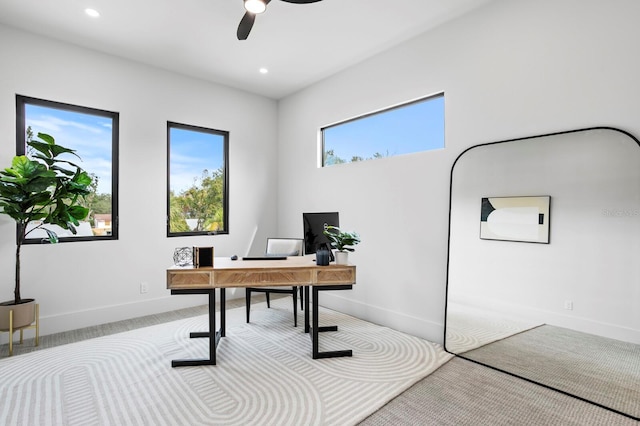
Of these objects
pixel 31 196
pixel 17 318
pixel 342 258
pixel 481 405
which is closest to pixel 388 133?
pixel 342 258

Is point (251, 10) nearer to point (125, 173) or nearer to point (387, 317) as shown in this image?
point (125, 173)

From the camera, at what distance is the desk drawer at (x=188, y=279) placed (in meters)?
2.69

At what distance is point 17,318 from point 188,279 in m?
1.69

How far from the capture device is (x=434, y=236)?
3.31m

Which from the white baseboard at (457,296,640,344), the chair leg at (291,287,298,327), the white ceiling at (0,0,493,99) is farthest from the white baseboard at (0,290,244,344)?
the white baseboard at (457,296,640,344)

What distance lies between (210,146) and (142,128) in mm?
940

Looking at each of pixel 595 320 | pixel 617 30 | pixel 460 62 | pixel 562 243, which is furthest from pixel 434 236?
pixel 617 30

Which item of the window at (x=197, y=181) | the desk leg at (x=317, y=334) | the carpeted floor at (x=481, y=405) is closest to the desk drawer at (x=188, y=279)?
the desk leg at (x=317, y=334)

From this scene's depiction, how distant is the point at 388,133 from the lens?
3898mm

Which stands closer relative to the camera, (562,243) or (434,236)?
(562,243)

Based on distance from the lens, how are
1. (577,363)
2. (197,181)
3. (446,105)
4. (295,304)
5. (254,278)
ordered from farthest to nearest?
(197,181) → (295,304) → (446,105) → (254,278) → (577,363)

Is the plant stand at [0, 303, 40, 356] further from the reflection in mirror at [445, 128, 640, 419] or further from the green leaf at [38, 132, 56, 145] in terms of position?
the reflection in mirror at [445, 128, 640, 419]

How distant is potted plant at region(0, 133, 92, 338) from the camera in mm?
2910

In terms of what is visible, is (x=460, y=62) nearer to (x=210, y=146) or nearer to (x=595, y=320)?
(x=595, y=320)
